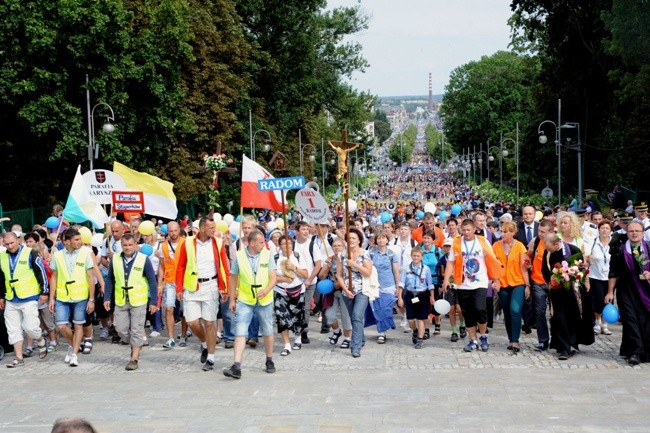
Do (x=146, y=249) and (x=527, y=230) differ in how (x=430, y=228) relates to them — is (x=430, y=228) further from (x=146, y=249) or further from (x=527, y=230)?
(x=146, y=249)

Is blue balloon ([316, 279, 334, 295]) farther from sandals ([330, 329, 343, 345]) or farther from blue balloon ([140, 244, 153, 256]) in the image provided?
blue balloon ([140, 244, 153, 256])

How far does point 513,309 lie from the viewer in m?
12.5

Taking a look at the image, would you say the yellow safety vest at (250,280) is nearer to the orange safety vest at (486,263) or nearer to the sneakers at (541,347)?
the orange safety vest at (486,263)

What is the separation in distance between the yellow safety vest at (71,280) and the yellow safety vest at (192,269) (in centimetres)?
136

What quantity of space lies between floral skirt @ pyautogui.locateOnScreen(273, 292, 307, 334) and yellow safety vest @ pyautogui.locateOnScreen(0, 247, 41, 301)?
10.5 ft

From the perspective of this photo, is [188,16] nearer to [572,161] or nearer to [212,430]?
[572,161]

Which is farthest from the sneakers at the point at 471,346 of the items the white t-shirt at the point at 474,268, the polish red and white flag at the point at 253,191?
the polish red and white flag at the point at 253,191

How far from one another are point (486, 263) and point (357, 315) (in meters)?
1.79

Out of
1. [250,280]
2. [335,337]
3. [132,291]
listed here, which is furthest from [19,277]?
[335,337]

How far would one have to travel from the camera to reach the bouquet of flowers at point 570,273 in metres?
11.7

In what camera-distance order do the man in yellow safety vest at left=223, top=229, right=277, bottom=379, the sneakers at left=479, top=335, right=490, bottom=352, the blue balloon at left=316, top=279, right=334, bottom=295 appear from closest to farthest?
the man in yellow safety vest at left=223, top=229, right=277, bottom=379
the sneakers at left=479, top=335, right=490, bottom=352
the blue balloon at left=316, top=279, right=334, bottom=295

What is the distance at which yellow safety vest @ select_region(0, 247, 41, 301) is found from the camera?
482 inches

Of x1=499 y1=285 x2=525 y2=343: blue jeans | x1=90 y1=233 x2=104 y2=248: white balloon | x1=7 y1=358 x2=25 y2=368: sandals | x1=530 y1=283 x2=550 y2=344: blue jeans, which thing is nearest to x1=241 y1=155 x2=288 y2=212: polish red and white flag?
x1=90 y1=233 x2=104 y2=248: white balloon

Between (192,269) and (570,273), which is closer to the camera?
(570,273)
